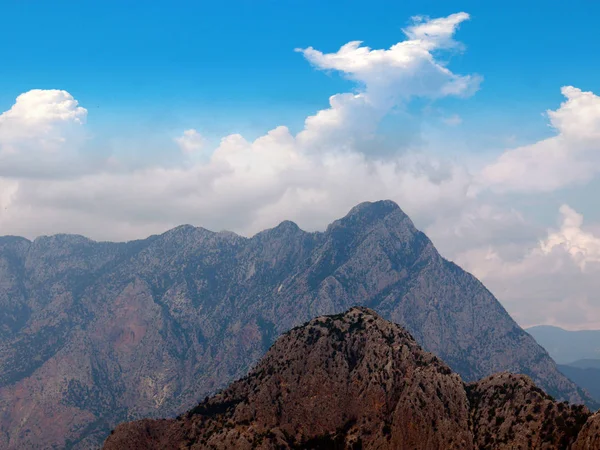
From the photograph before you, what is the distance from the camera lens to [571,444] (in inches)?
7835

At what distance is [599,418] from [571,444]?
12214mm

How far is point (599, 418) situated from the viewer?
19212 cm
